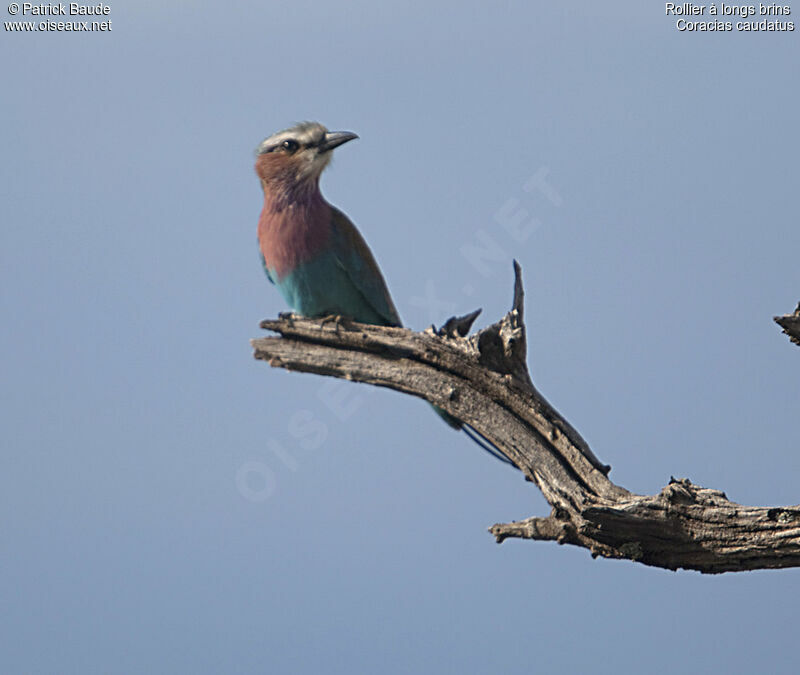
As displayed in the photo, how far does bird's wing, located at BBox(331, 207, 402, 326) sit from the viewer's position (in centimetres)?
591

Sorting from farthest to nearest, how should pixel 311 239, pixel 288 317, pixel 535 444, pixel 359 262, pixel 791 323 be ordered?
pixel 359 262, pixel 311 239, pixel 288 317, pixel 535 444, pixel 791 323

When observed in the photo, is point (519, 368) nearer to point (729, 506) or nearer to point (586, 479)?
point (586, 479)

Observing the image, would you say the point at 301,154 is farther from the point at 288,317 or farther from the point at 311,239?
the point at 288,317

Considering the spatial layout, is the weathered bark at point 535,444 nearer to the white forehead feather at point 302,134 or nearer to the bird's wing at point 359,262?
the bird's wing at point 359,262

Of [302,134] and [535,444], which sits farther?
[302,134]

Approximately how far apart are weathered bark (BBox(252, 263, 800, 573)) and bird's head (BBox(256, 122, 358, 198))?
1.15m

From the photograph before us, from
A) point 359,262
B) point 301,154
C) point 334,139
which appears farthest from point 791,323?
point 301,154

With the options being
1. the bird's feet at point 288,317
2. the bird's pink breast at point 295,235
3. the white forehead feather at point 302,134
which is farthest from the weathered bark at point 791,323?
the white forehead feather at point 302,134

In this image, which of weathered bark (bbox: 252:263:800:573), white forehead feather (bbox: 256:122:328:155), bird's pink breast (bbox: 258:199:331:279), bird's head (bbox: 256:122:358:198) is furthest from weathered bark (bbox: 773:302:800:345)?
white forehead feather (bbox: 256:122:328:155)

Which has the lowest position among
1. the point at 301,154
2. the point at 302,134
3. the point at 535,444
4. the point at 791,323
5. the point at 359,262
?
the point at 535,444

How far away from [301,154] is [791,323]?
11.1 ft

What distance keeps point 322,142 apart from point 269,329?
1.47 metres

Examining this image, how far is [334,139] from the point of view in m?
5.93

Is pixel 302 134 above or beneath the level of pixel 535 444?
above
